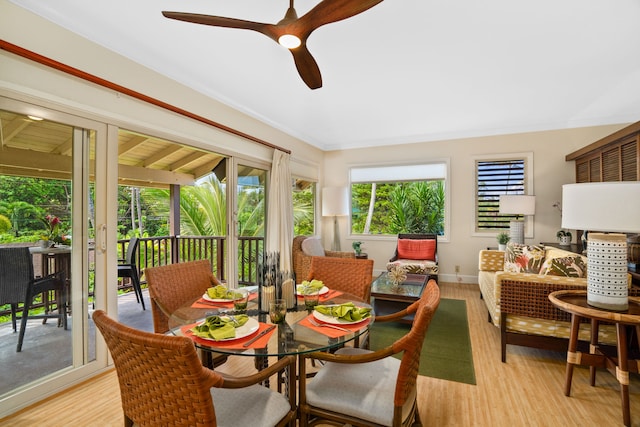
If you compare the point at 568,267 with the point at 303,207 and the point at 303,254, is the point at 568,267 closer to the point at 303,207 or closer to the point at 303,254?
the point at 303,254

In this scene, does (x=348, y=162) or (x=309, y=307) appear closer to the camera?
(x=309, y=307)

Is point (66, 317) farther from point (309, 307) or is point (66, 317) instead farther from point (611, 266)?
point (611, 266)

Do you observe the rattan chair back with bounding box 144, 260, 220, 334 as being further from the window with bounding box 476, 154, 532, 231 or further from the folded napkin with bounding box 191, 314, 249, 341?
the window with bounding box 476, 154, 532, 231

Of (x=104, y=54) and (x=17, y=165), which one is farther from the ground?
(x=104, y=54)

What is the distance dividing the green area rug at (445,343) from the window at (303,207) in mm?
2623

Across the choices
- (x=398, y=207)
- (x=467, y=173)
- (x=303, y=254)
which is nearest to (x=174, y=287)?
(x=303, y=254)

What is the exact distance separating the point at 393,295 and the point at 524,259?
4.83ft

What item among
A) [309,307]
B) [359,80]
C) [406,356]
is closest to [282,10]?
[359,80]

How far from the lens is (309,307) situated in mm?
1726

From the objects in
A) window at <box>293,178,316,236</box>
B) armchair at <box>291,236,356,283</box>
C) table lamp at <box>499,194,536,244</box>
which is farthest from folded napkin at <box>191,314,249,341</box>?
table lamp at <box>499,194,536,244</box>

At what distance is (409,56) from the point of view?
8.84ft

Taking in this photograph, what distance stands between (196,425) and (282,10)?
2353 millimetres

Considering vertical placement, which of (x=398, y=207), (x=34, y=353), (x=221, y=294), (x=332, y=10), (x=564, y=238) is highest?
(x=332, y=10)

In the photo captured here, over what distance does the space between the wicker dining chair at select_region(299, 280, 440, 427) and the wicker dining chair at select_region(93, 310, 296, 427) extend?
0.20m
